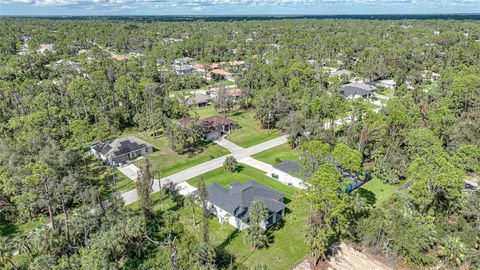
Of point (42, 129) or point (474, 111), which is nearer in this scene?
point (42, 129)

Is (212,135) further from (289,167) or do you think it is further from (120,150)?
(289,167)

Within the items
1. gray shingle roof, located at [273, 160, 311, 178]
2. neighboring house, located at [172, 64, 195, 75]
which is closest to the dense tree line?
gray shingle roof, located at [273, 160, 311, 178]

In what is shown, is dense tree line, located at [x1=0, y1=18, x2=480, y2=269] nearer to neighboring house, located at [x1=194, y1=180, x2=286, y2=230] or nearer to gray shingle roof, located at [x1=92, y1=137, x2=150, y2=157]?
gray shingle roof, located at [x1=92, y1=137, x2=150, y2=157]

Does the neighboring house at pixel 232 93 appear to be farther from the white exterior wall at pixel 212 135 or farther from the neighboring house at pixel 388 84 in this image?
the neighboring house at pixel 388 84

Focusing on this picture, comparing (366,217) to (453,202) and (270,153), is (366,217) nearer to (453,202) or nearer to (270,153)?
(453,202)

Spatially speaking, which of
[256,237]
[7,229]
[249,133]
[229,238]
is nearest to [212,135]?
[249,133]

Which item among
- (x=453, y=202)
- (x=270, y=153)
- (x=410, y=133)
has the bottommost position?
(x=270, y=153)

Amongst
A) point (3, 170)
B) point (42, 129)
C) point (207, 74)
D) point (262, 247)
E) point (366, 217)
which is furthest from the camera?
point (207, 74)

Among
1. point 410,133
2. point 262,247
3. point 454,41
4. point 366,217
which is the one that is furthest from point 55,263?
point 454,41
